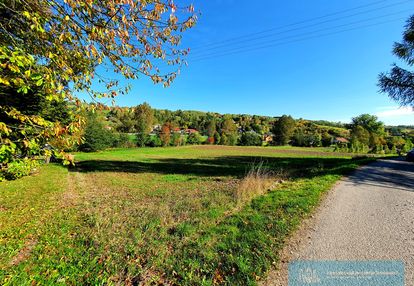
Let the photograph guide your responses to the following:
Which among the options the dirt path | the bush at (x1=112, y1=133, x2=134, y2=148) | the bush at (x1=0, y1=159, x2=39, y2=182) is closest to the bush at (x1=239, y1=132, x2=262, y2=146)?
the bush at (x1=112, y1=133, x2=134, y2=148)

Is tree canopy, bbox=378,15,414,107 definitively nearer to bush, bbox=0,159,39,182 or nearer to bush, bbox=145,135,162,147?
bush, bbox=0,159,39,182

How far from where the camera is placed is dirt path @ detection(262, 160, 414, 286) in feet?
10.9

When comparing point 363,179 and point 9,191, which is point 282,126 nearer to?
point 363,179

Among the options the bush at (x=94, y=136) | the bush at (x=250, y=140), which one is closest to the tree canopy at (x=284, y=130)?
the bush at (x=250, y=140)

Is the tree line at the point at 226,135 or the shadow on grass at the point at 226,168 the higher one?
the tree line at the point at 226,135

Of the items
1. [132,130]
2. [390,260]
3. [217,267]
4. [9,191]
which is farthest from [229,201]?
[132,130]

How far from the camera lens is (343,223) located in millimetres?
4582

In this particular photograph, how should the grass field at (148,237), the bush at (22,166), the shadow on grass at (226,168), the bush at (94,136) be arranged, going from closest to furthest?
the bush at (22,166) → the grass field at (148,237) → the shadow on grass at (226,168) → the bush at (94,136)

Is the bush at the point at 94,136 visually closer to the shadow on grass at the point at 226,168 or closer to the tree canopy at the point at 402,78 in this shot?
the shadow on grass at the point at 226,168

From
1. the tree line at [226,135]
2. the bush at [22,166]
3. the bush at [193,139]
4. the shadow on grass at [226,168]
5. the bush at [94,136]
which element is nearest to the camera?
the bush at [22,166]

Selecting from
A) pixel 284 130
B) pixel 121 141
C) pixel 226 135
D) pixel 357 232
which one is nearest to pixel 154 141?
pixel 121 141

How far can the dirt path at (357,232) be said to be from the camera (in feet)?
10.9

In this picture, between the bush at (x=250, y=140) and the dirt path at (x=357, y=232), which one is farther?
the bush at (x=250, y=140)

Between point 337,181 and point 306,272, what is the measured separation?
7.06 m
